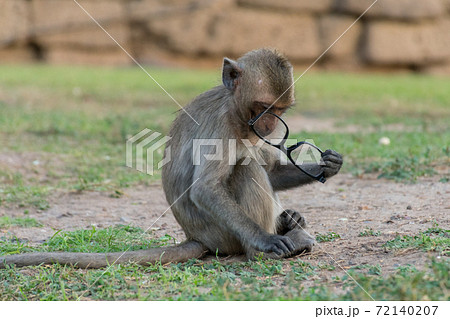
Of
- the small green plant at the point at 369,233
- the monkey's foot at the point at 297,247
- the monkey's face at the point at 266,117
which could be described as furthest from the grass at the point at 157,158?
the monkey's face at the point at 266,117

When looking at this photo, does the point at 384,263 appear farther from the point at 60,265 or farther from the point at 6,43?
the point at 6,43

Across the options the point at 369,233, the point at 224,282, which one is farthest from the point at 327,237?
the point at 224,282

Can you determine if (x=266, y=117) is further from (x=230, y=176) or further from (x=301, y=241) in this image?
(x=301, y=241)

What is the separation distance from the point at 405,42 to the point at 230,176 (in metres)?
15.4

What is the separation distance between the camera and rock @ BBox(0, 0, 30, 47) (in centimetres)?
1669

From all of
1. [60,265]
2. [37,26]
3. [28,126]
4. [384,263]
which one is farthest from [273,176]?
[37,26]

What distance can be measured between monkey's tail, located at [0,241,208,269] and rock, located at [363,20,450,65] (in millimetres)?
15384

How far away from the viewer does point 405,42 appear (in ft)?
62.6

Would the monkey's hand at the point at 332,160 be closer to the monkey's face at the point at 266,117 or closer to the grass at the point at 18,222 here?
the monkey's face at the point at 266,117

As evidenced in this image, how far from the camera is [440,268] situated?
365 centimetres

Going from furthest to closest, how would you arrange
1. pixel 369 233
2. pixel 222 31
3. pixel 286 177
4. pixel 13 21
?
pixel 222 31 → pixel 13 21 → pixel 286 177 → pixel 369 233

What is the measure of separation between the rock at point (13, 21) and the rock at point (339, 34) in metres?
8.07

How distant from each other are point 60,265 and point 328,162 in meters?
2.15

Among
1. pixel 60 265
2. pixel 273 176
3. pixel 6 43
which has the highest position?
pixel 6 43
